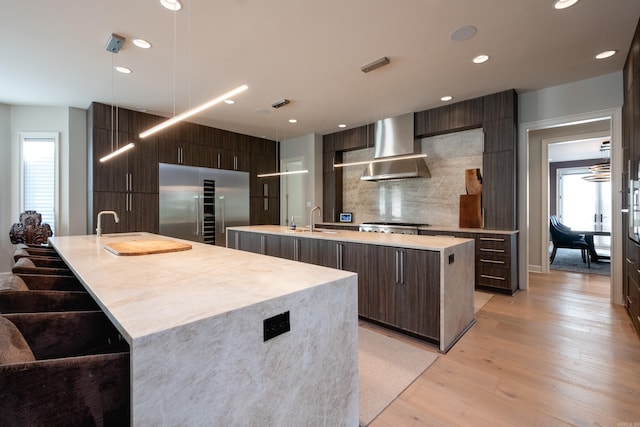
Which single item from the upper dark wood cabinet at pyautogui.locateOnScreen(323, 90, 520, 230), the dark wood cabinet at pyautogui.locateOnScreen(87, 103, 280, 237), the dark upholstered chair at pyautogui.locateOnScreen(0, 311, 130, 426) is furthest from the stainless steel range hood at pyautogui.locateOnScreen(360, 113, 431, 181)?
the dark upholstered chair at pyautogui.locateOnScreen(0, 311, 130, 426)

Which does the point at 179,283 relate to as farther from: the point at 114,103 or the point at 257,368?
the point at 114,103

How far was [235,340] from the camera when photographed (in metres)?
0.95

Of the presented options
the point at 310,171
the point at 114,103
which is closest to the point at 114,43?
the point at 114,103

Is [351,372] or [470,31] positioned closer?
[351,372]

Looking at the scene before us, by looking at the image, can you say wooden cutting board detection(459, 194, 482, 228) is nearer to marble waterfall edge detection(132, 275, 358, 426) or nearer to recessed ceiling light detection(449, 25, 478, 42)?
recessed ceiling light detection(449, 25, 478, 42)

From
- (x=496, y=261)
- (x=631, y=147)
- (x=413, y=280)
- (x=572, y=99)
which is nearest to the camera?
(x=413, y=280)

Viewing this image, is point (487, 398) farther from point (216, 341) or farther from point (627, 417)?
point (216, 341)

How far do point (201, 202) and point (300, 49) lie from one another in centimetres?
378

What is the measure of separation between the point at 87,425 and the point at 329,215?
586 cm

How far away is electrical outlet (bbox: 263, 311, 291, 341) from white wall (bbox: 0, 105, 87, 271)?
16.9 feet

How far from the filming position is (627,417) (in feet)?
5.33

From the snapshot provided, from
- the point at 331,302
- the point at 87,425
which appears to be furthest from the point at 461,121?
the point at 87,425

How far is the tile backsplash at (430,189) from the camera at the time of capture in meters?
4.87

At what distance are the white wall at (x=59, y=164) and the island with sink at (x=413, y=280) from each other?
13.7 feet
